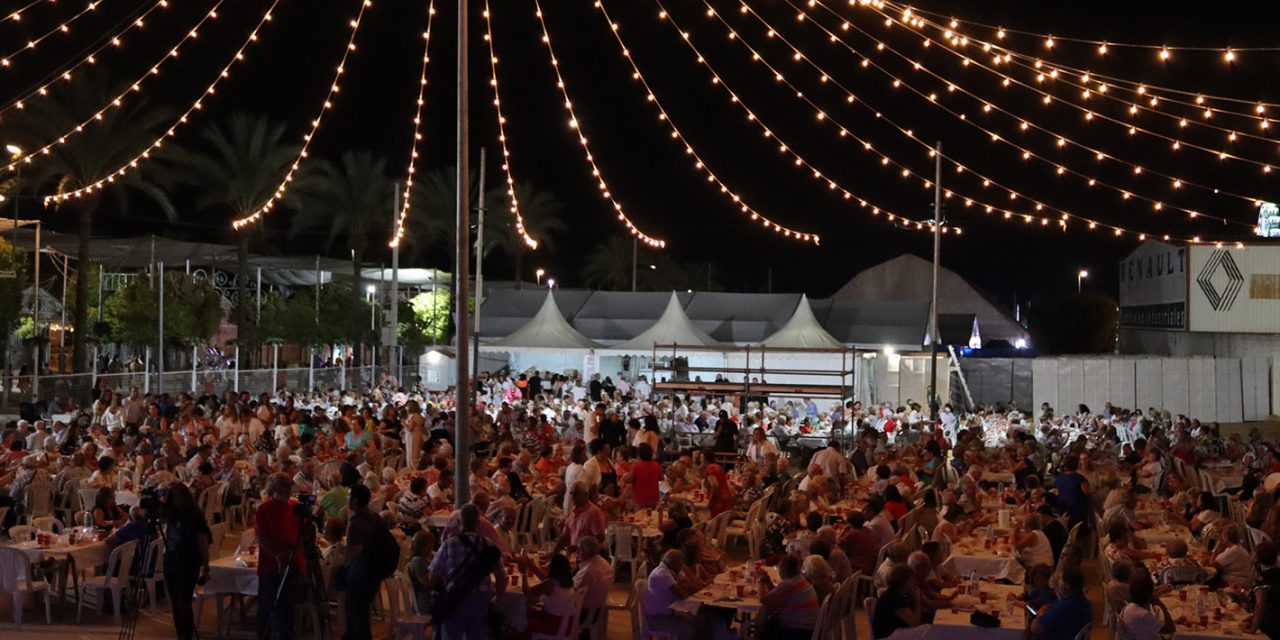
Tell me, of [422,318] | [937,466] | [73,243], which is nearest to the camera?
[937,466]

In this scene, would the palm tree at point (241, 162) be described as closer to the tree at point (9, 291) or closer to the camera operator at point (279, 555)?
the tree at point (9, 291)

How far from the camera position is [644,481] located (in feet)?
45.6

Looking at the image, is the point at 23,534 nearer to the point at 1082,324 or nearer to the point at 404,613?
the point at 404,613

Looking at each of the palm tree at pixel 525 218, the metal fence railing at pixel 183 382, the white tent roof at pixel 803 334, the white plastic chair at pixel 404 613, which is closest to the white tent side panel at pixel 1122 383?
the white tent roof at pixel 803 334

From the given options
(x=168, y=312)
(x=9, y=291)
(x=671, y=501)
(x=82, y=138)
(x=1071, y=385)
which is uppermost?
(x=82, y=138)

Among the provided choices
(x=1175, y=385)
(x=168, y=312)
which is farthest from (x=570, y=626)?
(x=168, y=312)

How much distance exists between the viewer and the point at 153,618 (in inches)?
425

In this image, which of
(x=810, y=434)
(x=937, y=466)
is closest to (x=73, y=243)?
(x=810, y=434)

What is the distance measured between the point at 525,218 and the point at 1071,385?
93.1 ft

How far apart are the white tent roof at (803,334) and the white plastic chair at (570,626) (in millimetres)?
23577

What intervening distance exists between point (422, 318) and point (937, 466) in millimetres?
35912

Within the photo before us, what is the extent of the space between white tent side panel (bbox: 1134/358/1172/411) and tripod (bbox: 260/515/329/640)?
86.3 ft

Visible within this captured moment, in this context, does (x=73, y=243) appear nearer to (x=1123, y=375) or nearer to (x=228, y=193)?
(x=228, y=193)

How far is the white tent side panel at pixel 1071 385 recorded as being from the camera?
31.7m
